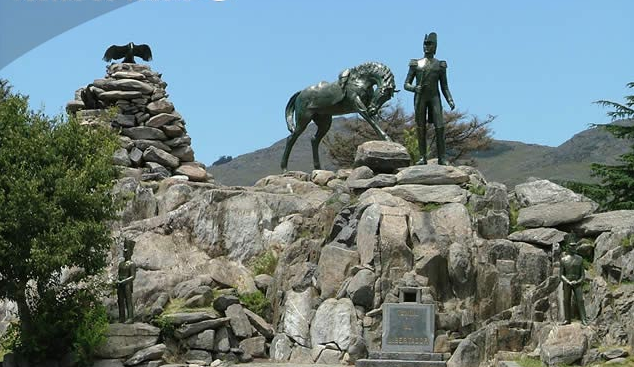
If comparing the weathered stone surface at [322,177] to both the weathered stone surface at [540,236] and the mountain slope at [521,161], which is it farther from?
the mountain slope at [521,161]

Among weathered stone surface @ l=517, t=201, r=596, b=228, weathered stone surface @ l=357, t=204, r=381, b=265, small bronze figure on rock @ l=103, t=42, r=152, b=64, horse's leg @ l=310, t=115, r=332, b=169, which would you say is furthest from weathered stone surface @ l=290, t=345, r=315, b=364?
small bronze figure on rock @ l=103, t=42, r=152, b=64

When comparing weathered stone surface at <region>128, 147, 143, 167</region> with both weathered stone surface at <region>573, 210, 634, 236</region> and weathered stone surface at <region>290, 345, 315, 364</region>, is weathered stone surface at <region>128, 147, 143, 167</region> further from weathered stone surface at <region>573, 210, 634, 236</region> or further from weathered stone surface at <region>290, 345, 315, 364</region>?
weathered stone surface at <region>573, 210, 634, 236</region>

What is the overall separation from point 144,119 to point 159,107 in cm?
53

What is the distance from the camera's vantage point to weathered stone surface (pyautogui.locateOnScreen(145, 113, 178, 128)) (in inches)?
1240

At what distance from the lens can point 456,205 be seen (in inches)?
946

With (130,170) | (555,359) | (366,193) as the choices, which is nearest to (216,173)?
(130,170)

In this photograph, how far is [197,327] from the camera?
2192 centimetres

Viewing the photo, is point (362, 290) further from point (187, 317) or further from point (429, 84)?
point (429, 84)

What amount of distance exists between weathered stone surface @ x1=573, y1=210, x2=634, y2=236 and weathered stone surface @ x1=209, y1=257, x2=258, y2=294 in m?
6.99

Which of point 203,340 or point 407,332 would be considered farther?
point 203,340

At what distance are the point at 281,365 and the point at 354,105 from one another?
8.72m

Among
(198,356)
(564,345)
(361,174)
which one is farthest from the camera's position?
(361,174)

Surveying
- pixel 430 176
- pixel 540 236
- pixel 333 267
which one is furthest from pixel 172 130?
pixel 540 236

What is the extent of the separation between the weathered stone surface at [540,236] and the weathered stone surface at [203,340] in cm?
654
